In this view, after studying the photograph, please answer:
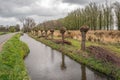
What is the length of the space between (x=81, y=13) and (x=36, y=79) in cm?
9241

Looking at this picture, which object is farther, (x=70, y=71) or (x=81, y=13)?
(x=81, y=13)

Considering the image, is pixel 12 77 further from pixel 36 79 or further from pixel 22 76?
pixel 36 79

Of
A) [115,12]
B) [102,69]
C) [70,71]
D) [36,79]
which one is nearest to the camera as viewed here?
[36,79]

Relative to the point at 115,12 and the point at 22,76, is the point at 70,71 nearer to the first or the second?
the point at 22,76

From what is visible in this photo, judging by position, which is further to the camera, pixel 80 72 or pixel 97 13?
Answer: pixel 97 13

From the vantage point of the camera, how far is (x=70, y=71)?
18.0m

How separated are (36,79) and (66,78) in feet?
6.40

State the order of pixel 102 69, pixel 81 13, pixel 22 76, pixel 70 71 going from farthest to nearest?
pixel 81 13
pixel 70 71
pixel 102 69
pixel 22 76

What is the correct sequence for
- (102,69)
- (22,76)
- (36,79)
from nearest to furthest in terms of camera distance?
(22,76) < (36,79) < (102,69)

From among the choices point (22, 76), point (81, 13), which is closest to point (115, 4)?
point (81, 13)

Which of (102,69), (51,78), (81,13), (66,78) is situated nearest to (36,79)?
(51,78)

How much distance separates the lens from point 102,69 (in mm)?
16609

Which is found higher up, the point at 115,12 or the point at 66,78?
the point at 115,12

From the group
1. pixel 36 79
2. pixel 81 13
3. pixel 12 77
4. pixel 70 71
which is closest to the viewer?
pixel 12 77
